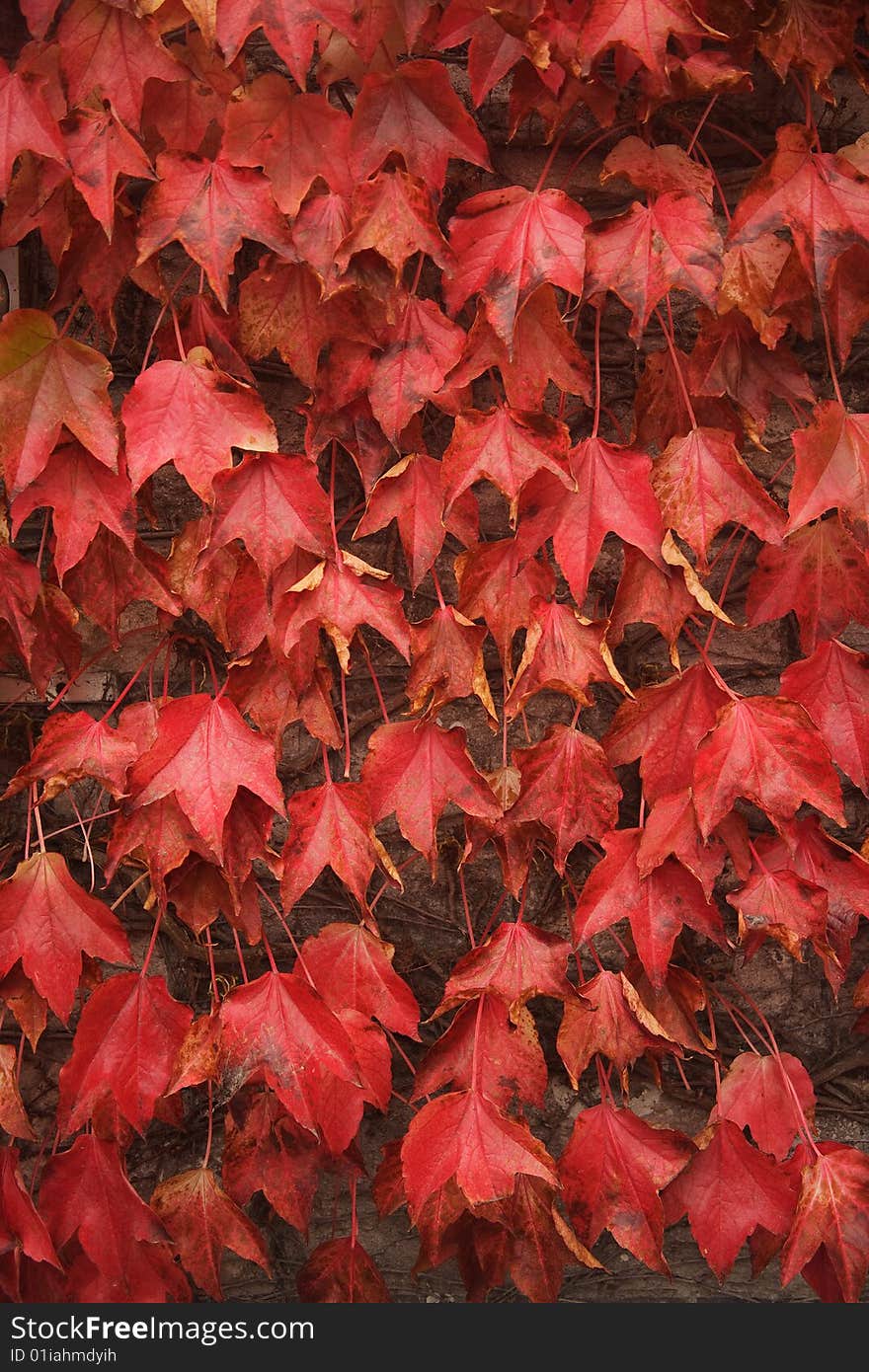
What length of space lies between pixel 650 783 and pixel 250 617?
0.54m

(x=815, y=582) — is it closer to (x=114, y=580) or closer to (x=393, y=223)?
(x=393, y=223)

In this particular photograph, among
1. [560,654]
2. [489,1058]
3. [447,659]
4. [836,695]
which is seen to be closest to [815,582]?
[836,695]

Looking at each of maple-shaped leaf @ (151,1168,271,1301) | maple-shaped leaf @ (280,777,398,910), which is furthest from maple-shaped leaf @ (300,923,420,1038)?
maple-shaped leaf @ (151,1168,271,1301)

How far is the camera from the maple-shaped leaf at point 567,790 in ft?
4.69

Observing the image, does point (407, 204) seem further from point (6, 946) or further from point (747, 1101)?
point (747, 1101)

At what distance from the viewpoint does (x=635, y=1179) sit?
4.66 feet

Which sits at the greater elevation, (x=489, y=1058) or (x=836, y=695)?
(x=836, y=695)

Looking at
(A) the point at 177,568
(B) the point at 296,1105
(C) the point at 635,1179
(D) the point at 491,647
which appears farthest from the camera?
(D) the point at 491,647

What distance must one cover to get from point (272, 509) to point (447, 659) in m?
0.29

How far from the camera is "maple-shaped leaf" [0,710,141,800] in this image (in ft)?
4.66

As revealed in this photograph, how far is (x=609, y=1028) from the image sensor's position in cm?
144

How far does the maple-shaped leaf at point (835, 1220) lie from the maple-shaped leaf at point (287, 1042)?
0.57 metres

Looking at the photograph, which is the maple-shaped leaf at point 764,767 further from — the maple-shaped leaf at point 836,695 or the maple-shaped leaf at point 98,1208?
the maple-shaped leaf at point 98,1208

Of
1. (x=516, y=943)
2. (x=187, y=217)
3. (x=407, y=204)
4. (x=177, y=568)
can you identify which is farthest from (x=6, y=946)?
(x=407, y=204)
